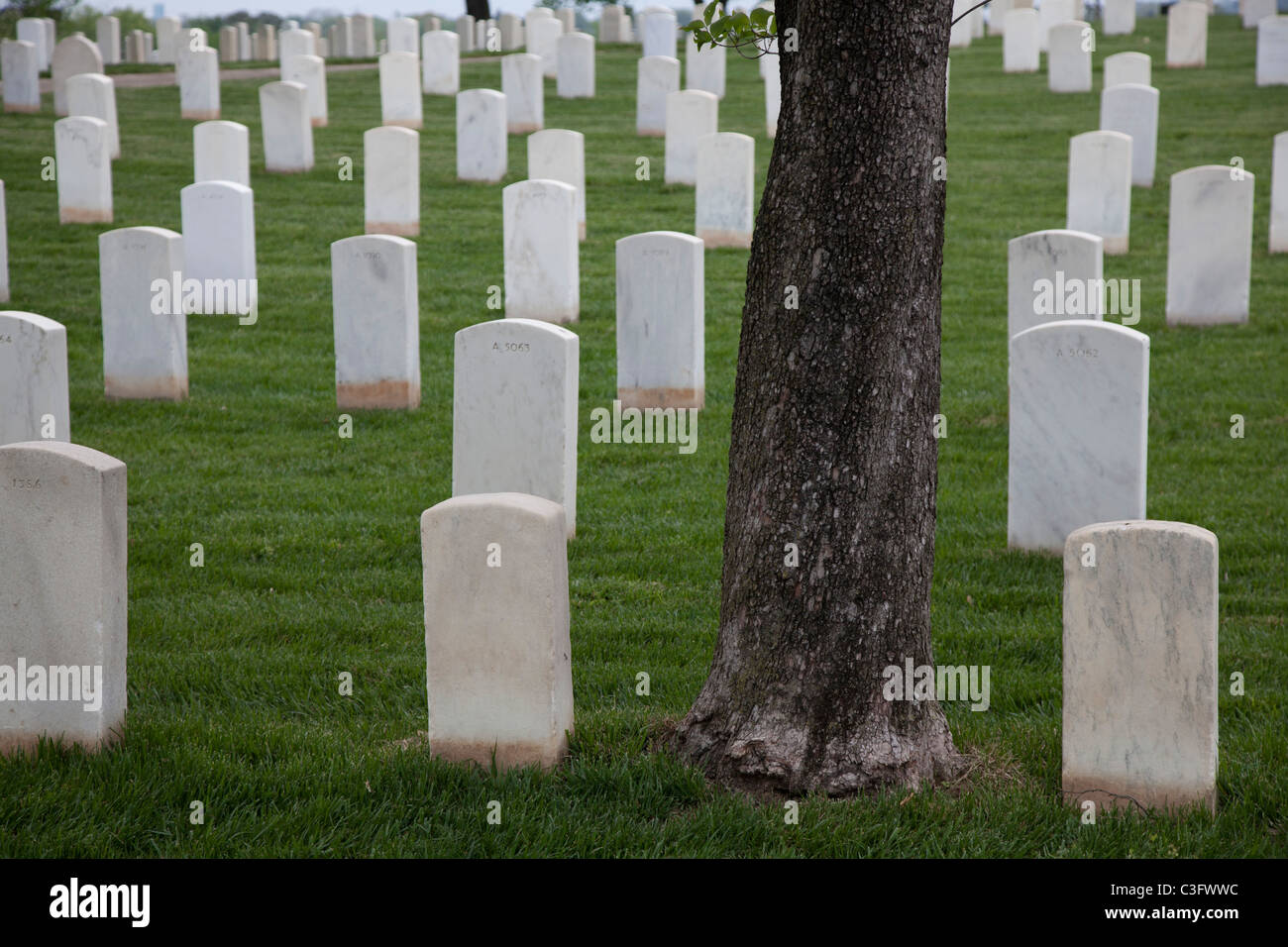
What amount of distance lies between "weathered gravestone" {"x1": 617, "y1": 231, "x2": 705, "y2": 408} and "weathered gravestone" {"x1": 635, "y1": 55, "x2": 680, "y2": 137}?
1172 cm

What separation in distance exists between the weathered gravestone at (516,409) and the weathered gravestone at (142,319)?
130 inches

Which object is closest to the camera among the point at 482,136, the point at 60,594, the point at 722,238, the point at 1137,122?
the point at 60,594

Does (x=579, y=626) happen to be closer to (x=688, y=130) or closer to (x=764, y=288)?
(x=764, y=288)

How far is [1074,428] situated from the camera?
655 centimetres

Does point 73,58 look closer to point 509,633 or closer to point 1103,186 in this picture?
point 1103,186

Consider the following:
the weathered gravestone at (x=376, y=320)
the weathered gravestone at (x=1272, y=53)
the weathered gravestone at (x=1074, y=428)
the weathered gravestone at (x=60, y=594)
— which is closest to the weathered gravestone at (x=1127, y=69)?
the weathered gravestone at (x=1272, y=53)

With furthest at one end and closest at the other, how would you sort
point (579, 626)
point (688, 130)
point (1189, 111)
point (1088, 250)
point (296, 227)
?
point (1189, 111) < point (688, 130) < point (296, 227) < point (1088, 250) < point (579, 626)

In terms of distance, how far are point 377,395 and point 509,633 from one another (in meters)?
5.32

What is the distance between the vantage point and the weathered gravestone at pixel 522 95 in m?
20.5

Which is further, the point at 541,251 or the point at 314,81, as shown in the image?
the point at 314,81

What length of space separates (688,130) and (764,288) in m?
13.2

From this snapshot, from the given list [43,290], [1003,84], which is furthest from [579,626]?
[1003,84]

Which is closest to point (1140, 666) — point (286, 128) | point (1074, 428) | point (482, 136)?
point (1074, 428)

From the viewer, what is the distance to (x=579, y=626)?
5.71m
